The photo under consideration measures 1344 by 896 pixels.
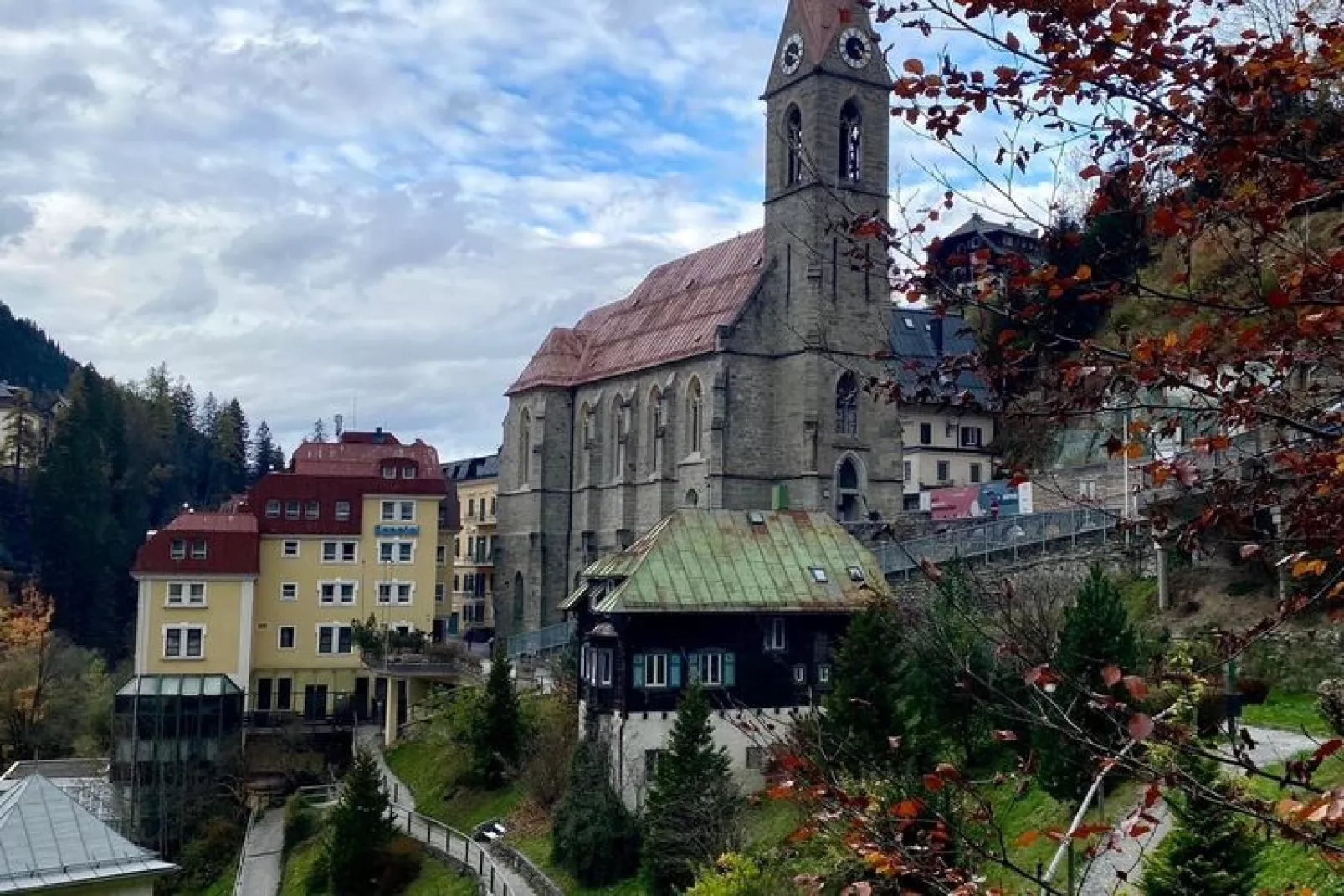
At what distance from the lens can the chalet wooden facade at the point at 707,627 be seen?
3164 centimetres

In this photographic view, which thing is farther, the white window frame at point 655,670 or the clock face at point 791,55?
the clock face at point 791,55

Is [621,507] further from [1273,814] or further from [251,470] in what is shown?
[251,470]

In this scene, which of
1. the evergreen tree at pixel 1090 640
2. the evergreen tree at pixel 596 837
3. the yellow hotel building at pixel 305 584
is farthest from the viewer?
the yellow hotel building at pixel 305 584

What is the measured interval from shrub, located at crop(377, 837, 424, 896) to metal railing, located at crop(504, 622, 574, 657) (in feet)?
50.4

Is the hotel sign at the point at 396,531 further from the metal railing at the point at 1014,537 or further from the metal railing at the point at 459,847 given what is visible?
the metal railing at the point at 1014,537

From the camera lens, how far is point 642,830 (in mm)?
27625

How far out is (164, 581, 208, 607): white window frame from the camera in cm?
5178

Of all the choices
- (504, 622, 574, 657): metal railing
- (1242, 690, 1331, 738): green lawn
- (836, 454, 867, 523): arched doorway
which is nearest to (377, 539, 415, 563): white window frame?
(504, 622, 574, 657): metal railing

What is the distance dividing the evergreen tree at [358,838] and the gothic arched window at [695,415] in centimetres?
2303

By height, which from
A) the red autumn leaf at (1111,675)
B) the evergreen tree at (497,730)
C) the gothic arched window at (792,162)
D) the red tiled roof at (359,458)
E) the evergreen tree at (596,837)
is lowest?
the evergreen tree at (596,837)

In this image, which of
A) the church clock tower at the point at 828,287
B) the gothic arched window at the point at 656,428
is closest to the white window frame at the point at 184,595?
the gothic arched window at the point at 656,428

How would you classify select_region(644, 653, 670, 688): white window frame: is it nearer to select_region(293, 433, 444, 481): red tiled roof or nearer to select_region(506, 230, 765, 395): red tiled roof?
select_region(506, 230, 765, 395): red tiled roof

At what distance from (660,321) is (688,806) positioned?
3645 cm

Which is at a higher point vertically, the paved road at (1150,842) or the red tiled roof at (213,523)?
the red tiled roof at (213,523)
